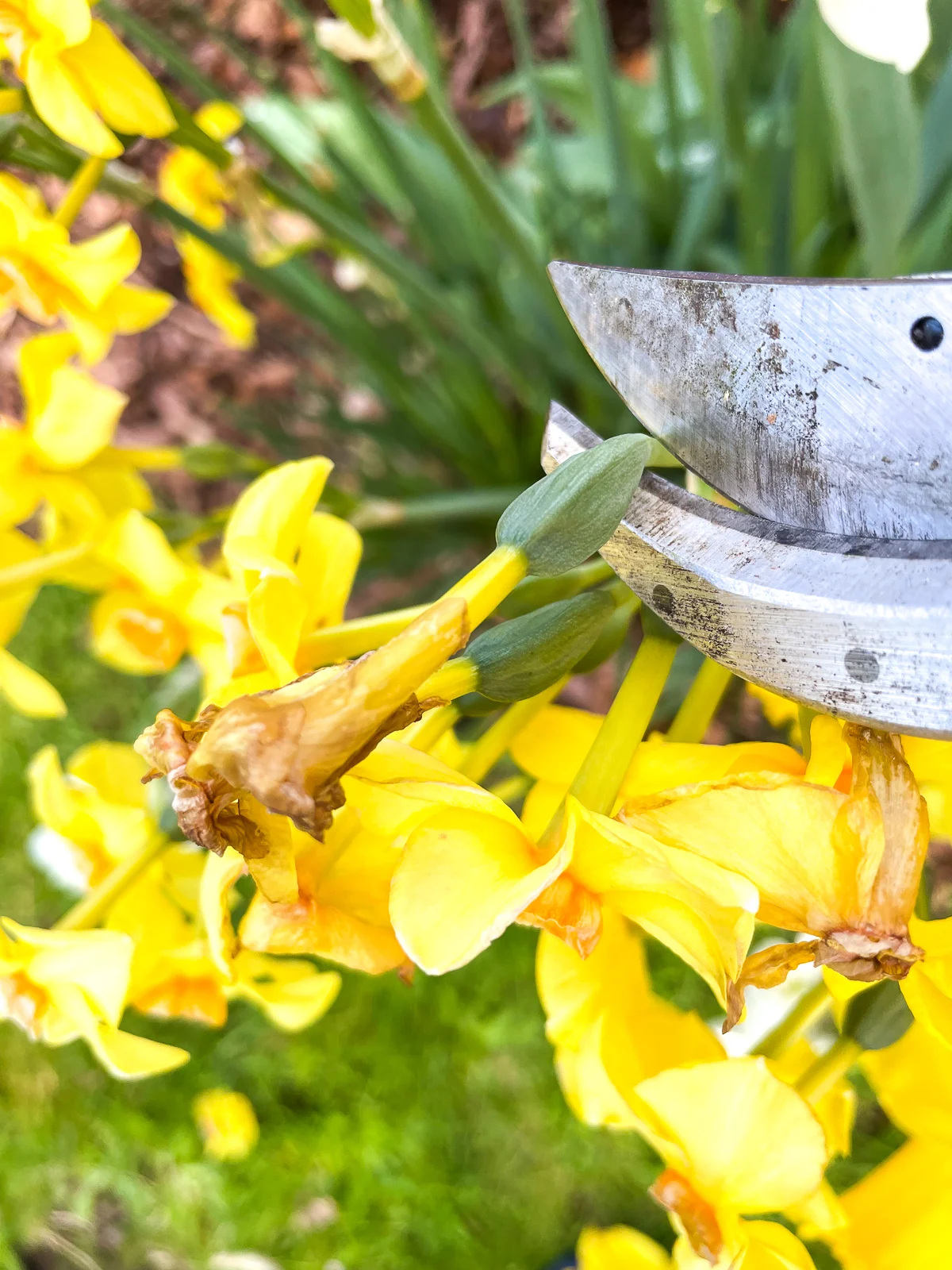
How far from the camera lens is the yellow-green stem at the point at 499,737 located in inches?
19.2

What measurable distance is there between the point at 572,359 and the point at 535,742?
0.68 m

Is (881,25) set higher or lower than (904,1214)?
higher

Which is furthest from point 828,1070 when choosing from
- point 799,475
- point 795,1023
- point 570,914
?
point 799,475

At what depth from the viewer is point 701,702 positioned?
1.62 feet

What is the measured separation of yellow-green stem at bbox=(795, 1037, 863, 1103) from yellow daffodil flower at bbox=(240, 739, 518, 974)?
0.93 ft

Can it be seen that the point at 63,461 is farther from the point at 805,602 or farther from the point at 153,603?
the point at 805,602

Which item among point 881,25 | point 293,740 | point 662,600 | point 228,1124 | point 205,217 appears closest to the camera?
point 293,740

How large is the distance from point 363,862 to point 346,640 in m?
0.12

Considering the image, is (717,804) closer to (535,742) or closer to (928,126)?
(535,742)


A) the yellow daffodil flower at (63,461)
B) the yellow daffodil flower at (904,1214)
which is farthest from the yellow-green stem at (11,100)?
the yellow daffodil flower at (904,1214)

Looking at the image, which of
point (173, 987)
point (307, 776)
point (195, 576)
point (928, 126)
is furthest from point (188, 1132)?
point (928, 126)

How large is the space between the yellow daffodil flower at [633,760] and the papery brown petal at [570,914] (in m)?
0.06

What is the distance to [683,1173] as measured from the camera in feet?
1.38

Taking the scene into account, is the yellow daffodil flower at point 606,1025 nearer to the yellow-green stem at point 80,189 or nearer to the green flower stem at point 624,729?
the green flower stem at point 624,729
